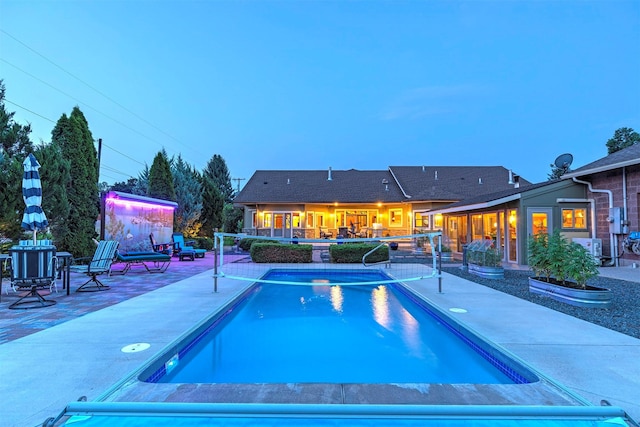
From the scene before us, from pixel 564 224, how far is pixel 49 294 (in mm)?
16554

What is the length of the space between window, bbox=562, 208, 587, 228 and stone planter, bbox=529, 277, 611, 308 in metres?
7.72

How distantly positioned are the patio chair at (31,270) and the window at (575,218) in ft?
53.4

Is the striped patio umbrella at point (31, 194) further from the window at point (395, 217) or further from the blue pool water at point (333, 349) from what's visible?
the window at point (395, 217)

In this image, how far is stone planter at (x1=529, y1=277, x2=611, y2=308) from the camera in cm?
601

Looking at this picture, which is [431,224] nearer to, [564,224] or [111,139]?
[564,224]

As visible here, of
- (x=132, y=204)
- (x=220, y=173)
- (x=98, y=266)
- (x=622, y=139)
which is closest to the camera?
(x=98, y=266)

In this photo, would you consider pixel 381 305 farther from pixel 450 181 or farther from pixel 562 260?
pixel 450 181

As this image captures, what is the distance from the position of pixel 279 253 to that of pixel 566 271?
9.67 metres

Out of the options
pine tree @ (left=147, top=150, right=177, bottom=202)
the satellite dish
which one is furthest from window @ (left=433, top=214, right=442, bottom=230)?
pine tree @ (left=147, top=150, right=177, bottom=202)

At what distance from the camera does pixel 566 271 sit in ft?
21.4

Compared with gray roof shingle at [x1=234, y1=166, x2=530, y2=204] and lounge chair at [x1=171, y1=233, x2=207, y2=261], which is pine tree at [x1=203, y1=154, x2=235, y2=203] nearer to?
gray roof shingle at [x1=234, y1=166, x2=530, y2=204]

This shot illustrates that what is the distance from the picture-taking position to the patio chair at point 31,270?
603 centimetres

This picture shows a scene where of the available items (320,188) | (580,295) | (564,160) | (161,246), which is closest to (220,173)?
(320,188)


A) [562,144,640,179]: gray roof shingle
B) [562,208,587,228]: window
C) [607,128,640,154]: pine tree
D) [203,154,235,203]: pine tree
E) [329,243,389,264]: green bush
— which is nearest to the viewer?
[562,144,640,179]: gray roof shingle
